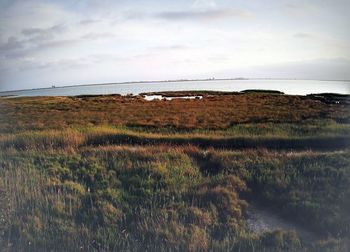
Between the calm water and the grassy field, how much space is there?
0.24ft

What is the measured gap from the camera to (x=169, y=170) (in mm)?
3256

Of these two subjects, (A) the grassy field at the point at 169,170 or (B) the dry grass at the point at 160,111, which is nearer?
(A) the grassy field at the point at 169,170

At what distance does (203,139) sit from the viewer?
10.9 feet

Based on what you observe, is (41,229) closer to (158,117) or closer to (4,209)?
(4,209)

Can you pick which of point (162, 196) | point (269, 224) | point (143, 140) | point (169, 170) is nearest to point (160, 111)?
point (143, 140)

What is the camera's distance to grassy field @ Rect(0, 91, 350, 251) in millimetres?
2848

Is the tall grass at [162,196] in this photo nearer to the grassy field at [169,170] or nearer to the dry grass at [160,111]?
the grassy field at [169,170]

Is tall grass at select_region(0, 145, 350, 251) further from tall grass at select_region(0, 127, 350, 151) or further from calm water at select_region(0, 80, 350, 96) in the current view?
calm water at select_region(0, 80, 350, 96)

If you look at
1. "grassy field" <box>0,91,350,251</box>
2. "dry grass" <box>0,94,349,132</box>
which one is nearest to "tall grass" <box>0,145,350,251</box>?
"grassy field" <box>0,91,350,251</box>

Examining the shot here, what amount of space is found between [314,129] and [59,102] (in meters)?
2.75

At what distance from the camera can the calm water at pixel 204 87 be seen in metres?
3.28

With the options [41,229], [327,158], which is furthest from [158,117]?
[327,158]

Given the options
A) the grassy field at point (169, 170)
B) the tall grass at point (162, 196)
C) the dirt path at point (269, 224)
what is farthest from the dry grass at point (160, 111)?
the dirt path at point (269, 224)

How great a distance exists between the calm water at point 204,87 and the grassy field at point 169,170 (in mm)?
73
